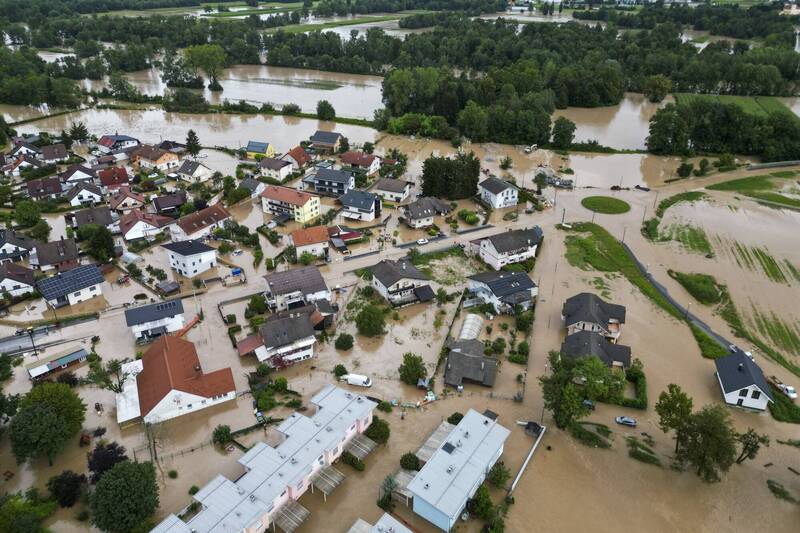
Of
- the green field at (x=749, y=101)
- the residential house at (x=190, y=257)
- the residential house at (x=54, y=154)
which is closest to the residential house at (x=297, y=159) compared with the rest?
the residential house at (x=190, y=257)

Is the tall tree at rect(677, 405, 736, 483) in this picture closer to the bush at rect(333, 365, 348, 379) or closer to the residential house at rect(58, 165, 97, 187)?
the bush at rect(333, 365, 348, 379)

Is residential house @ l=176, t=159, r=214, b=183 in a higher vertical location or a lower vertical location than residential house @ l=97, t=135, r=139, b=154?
lower

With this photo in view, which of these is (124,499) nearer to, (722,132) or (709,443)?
(709,443)

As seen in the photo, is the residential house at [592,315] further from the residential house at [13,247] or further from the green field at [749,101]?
the green field at [749,101]

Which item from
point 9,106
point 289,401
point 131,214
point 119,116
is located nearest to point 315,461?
point 289,401

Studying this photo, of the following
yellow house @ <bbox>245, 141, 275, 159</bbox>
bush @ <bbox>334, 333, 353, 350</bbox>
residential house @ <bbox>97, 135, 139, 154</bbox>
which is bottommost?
bush @ <bbox>334, 333, 353, 350</bbox>

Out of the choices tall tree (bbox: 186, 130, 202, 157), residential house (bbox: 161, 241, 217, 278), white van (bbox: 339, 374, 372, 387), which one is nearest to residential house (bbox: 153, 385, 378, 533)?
white van (bbox: 339, 374, 372, 387)
